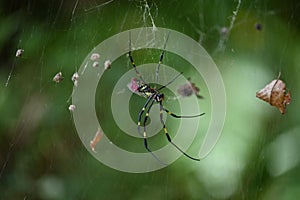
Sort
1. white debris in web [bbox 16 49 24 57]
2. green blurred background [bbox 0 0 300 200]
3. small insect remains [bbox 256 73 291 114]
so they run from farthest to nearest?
1. white debris in web [bbox 16 49 24 57]
2. green blurred background [bbox 0 0 300 200]
3. small insect remains [bbox 256 73 291 114]

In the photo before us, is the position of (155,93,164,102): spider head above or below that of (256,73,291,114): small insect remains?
below

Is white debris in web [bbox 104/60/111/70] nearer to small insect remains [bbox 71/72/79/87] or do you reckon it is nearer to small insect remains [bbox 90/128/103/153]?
small insect remains [bbox 71/72/79/87]

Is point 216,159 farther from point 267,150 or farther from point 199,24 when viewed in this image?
point 199,24

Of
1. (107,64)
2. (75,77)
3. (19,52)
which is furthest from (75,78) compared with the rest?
(19,52)

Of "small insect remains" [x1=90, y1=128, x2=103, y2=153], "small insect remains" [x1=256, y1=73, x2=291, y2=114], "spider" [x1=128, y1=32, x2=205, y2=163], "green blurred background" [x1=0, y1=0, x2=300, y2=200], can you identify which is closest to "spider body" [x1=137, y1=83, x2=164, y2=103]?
"spider" [x1=128, y1=32, x2=205, y2=163]

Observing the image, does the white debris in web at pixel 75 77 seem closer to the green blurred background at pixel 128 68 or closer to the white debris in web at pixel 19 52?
the green blurred background at pixel 128 68

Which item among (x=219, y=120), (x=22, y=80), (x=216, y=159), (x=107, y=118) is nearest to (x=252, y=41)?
(x=219, y=120)

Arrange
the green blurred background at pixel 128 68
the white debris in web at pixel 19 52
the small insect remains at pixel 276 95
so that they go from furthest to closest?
the white debris in web at pixel 19 52
the green blurred background at pixel 128 68
the small insect remains at pixel 276 95

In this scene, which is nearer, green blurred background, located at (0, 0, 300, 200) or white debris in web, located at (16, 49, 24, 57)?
green blurred background, located at (0, 0, 300, 200)

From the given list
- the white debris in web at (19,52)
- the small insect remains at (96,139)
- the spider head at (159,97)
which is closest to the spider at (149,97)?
the spider head at (159,97)
